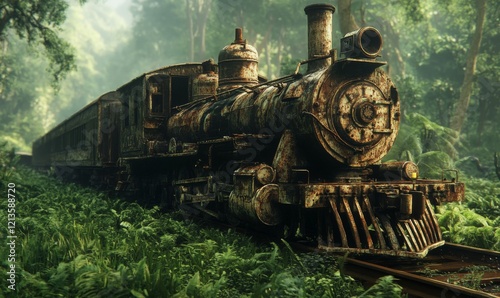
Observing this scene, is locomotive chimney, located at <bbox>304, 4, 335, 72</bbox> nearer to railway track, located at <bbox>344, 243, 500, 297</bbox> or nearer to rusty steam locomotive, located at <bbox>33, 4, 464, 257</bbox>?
rusty steam locomotive, located at <bbox>33, 4, 464, 257</bbox>

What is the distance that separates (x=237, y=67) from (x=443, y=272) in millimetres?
5886

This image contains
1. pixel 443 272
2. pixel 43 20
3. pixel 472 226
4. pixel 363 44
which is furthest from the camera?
pixel 43 20

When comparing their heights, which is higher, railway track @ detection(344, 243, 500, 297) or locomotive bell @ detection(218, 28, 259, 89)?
locomotive bell @ detection(218, 28, 259, 89)

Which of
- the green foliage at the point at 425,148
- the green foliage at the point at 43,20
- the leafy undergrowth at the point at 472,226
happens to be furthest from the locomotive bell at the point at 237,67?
the green foliage at the point at 43,20

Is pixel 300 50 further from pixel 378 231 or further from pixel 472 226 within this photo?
pixel 378 231

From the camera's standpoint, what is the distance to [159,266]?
15.7ft

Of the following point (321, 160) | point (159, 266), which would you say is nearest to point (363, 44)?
point (321, 160)

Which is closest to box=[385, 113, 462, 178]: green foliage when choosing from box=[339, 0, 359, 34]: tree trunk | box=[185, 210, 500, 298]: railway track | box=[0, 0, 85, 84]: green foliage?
box=[339, 0, 359, 34]: tree trunk

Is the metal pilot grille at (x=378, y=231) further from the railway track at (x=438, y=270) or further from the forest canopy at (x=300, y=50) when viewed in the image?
the forest canopy at (x=300, y=50)

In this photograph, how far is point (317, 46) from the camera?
7.47m

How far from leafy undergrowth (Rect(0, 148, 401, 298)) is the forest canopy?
28.6 ft

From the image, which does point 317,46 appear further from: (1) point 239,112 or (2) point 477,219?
(2) point 477,219

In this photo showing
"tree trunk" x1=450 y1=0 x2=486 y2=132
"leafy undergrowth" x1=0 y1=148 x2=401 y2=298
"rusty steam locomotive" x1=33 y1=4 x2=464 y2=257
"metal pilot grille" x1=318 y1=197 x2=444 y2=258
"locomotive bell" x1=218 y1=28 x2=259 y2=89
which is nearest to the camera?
"leafy undergrowth" x1=0 y1=148 x2=401 y2=298

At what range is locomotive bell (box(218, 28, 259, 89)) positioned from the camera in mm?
10023
